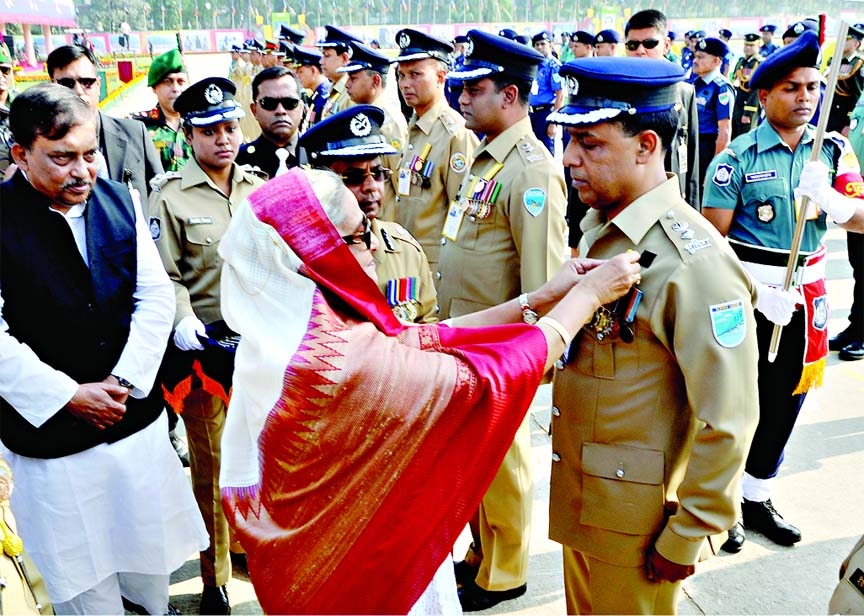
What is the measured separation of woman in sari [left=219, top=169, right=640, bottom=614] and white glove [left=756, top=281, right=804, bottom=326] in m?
1.43

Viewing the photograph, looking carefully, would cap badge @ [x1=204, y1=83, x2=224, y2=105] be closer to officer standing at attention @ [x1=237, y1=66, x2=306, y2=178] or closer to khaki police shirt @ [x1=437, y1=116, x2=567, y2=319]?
officer standing at attention @ [x1=237, y1=66, x2=306, y2=178]

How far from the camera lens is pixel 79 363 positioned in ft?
8.41

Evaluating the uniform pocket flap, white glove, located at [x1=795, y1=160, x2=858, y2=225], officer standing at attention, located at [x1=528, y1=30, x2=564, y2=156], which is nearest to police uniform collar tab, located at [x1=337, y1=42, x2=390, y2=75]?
white glove, located at [x1=795, y1=160, x2=858, y2=225]

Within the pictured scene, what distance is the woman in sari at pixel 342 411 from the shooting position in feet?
5.53

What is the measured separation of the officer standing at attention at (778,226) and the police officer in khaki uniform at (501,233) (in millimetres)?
886

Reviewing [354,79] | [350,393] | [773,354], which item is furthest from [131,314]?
[354,79]

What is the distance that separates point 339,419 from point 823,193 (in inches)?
92.7

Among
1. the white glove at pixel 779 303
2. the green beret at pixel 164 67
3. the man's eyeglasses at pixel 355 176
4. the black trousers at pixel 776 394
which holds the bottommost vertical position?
the black trousers at pixel 776 394

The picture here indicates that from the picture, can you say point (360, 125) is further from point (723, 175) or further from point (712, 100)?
point (712, 100)

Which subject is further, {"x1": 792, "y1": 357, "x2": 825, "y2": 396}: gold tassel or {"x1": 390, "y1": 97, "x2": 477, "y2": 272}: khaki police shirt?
{"x1": 390, "y1": 97, "x2": 477, "y2": 272}: khaki police shirt

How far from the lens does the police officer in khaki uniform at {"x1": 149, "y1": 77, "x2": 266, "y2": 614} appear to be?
10.6 feet

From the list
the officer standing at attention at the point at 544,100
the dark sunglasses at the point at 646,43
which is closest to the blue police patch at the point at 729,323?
the dark sunglasses at the point at 646,43

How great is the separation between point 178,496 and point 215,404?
54 centimetres

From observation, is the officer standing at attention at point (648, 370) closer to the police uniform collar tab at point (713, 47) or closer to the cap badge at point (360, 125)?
the cap badge at point (360, 125)
